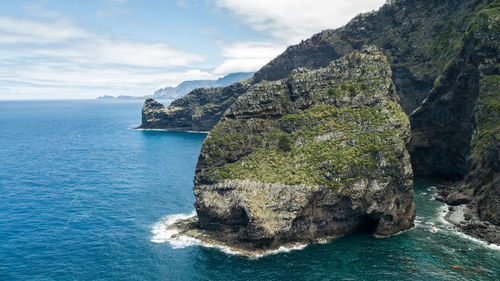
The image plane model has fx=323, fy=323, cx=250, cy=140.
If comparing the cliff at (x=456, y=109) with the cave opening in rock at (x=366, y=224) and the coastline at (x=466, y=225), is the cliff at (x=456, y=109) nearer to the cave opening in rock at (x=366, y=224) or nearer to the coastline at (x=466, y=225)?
the coastline at (x=466, y=225)

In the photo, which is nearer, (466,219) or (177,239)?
(177,239)

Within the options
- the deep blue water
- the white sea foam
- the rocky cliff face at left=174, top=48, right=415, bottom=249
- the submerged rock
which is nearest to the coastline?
the submerged rock

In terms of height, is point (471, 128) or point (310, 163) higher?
point (471, 128)

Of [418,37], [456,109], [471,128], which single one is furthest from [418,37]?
Answer: [471,128]

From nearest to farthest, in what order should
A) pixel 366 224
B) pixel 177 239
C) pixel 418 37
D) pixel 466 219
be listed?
pixel 177 239 → pixel 466 219 → pixel 366 224 → pixel 418 37

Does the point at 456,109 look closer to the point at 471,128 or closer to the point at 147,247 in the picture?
the point at 471,128

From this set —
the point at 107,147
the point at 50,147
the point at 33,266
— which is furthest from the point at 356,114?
the point at 50,147

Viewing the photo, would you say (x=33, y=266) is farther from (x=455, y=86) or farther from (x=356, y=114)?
(x=455, y=86)

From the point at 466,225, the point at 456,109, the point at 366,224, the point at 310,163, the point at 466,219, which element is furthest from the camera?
the point at 456,109
